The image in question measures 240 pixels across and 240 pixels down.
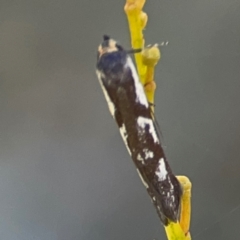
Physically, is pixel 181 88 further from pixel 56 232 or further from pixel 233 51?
pixel 56 232

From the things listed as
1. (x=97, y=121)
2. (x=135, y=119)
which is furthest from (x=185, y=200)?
(x=97, y=121)

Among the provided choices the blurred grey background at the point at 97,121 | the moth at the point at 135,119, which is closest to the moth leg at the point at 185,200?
the moth at the point at 135,119

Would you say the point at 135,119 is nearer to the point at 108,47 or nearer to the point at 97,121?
the point at 108,47

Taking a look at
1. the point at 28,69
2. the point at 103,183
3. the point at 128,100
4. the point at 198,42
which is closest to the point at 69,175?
the point at 103,183

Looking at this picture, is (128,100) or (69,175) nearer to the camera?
(128,100)

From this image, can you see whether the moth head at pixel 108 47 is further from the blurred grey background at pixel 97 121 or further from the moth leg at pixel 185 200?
the blurred grey background at pixel 97 121

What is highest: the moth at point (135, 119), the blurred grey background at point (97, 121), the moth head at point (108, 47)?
the moth head at point (108, 47)

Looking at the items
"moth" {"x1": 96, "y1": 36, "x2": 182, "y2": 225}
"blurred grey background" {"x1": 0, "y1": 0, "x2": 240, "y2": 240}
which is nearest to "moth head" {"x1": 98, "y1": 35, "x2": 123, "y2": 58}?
"moth" {"x1": 96, "y1": 36, "x2": 182, "y2": 225}
